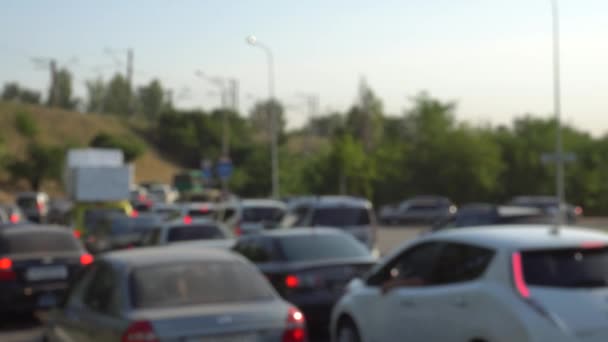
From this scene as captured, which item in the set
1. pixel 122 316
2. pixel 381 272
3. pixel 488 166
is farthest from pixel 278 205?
pixel 488 166

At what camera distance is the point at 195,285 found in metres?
7.69

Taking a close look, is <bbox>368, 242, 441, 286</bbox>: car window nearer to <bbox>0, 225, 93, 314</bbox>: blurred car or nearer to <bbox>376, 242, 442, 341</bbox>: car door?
<bbox>376, 242, 442, 341</bbox>: car door

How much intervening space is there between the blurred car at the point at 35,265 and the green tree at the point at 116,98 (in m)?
141

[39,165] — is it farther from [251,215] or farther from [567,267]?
[567,267]

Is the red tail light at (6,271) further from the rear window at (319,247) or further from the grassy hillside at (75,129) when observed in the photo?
the grassy hillside at (75,129)

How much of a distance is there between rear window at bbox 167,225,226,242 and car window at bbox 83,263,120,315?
1141 cm

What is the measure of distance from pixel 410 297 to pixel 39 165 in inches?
2842

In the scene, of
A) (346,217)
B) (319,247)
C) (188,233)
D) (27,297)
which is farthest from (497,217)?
(27,297)

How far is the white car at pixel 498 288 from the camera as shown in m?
6.79

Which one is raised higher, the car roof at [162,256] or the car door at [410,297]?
the car roof at [162,256]

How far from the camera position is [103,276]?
316 inches

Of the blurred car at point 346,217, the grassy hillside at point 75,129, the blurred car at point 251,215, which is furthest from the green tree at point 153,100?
the blurred car at point 346,217

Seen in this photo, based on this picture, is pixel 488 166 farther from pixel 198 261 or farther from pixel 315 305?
pixel 198 261

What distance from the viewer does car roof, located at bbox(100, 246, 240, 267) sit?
7.85 metres
